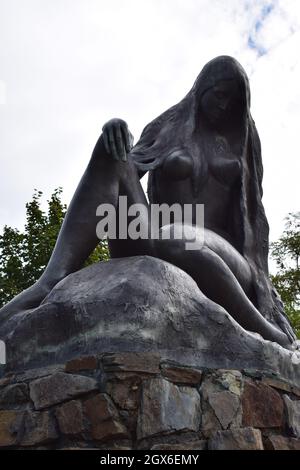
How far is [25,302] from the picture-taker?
3.69 metres

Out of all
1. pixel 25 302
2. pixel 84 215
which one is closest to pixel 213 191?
pixel 84 215

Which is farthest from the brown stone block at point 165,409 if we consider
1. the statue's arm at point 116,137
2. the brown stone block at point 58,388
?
the statue's arm at point 116,137

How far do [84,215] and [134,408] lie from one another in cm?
123

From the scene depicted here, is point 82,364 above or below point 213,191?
below

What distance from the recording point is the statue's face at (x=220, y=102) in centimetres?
439

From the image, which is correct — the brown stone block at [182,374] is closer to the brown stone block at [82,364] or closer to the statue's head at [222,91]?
the brown stone block at [82,364]

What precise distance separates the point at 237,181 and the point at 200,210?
31 cm

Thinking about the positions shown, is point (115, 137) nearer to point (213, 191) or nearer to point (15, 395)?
point (213, 191)

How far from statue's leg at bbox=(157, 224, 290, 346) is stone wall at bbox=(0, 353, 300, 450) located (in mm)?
537

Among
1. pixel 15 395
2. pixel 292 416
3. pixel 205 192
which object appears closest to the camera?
pixel 15 395

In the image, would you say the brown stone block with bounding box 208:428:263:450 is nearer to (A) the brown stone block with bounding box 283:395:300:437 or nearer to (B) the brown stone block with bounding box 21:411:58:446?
(A) the brown stone block with bounding box 283:395:300:437

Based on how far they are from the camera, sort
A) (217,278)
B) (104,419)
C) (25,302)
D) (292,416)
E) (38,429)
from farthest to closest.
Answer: (25,302)
(217,278)
(292,416)
(38,429)
(104,419)
